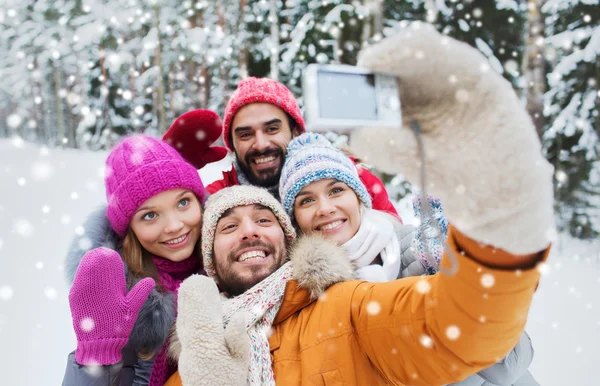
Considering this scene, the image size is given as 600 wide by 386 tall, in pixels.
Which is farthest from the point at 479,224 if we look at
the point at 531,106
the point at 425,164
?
the point at 531,106

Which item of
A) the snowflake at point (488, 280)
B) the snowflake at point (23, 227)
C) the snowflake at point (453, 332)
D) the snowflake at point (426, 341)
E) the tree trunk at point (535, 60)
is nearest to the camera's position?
the snowflake at point (488, 280)

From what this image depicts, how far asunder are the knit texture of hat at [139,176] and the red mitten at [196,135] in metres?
0.50

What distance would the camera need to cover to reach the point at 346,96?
36.2 inches

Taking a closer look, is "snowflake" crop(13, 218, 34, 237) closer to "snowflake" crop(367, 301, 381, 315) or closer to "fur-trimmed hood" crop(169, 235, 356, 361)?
"fur-trimmed hood" crop(169, 235, 356, 361)

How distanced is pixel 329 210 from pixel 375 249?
392 millimetres

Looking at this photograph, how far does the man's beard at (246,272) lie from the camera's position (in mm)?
2320

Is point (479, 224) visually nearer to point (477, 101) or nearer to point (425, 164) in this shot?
point (425, 164)

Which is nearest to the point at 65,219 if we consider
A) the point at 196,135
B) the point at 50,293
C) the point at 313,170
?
the point at 50,293

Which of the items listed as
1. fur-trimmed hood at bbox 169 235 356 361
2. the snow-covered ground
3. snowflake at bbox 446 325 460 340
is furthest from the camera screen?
the snow-covered ground

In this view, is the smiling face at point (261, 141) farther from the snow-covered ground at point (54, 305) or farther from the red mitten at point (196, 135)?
the snow-covered ground at point (54, 305)

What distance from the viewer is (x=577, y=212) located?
10.3 m

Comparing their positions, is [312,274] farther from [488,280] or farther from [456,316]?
[488,280]

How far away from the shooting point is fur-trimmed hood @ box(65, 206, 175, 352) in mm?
2289

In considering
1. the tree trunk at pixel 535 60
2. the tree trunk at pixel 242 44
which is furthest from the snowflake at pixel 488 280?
the tree trunk at pixel 242 44
